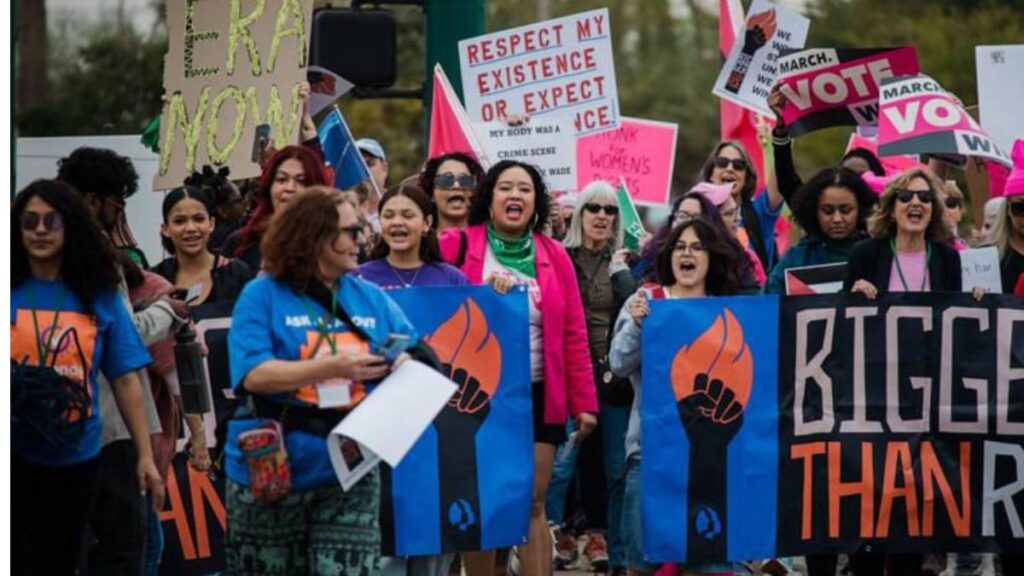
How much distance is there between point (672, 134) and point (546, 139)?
1899 mm

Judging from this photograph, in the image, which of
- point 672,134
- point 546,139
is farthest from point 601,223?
point 672,134

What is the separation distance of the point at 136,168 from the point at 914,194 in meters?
5.96

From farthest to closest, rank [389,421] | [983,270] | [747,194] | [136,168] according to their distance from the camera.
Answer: [136,168] → [747,194] → [983,270] → [389,421]

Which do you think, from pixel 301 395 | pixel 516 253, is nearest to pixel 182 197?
pixel 516 253

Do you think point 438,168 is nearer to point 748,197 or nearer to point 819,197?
point 819,197

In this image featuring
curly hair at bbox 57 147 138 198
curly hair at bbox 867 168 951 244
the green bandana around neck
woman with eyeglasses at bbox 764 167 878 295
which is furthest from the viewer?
woman with eyeglasses at bbox 764 167 878 295

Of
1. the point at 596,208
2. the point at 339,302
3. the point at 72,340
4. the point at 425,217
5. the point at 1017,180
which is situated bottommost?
the point at 72,340

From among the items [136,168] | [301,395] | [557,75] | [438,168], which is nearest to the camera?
[301,395]

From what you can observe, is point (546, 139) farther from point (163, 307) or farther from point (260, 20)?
point (163, 307)

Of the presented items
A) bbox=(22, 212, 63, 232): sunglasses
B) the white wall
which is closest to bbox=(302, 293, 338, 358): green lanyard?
bbox=(22, 212, 63, 232): sunglasses

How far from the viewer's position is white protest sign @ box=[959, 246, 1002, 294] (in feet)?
38.5

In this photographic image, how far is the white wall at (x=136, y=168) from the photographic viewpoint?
1553 cm

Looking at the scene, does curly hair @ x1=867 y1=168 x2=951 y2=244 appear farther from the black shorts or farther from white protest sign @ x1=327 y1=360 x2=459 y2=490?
white protest sign @ x1=327 y1=360 x2=459 y2=490

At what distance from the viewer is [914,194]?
11367 mm
